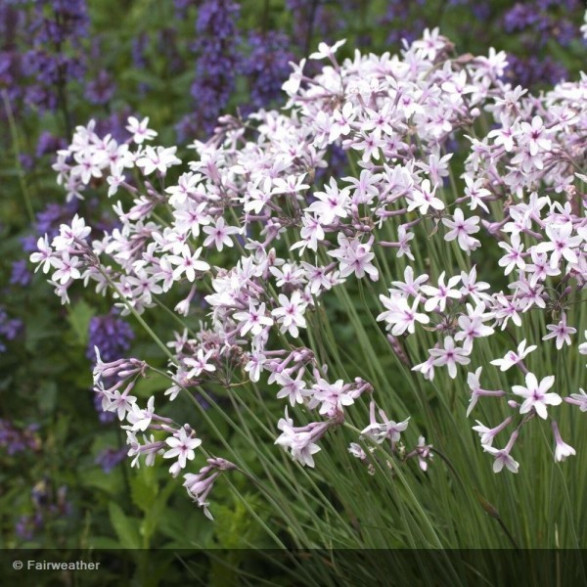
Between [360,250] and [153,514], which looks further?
[153,514]

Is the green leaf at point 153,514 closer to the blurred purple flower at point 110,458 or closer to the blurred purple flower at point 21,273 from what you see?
the blurred purple flower at point 110,458

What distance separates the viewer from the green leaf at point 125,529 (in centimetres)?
341

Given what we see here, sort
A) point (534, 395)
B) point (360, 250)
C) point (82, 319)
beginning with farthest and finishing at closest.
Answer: point (82, 319)
point (360, 250)
point (534, 395)

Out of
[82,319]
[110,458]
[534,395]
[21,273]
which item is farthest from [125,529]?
[534,395]

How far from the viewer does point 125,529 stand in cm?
345

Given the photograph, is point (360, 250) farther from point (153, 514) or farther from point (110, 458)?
point (110, 458)

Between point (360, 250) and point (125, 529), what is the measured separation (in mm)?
1592

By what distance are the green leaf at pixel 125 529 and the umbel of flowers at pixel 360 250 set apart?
848 millimetres

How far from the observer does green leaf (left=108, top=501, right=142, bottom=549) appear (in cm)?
341

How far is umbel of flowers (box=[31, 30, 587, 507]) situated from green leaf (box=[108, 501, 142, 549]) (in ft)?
2.78

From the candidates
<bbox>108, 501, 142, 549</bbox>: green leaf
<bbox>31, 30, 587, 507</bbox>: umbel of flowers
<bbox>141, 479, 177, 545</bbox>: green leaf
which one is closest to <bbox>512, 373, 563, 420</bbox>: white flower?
<bbox>31, 30, 587, 507</bbox>: umbel of flowers

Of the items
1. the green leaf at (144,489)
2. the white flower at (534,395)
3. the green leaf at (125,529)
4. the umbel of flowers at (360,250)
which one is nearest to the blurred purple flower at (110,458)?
the green leaf at (125,529)
